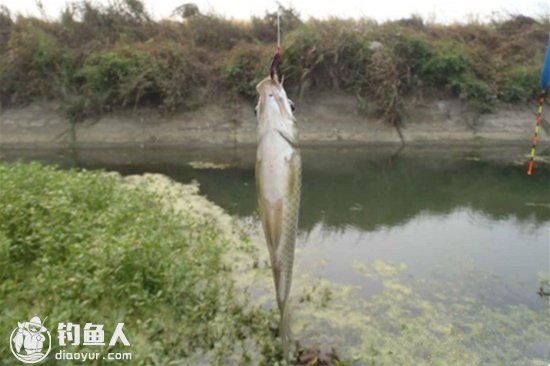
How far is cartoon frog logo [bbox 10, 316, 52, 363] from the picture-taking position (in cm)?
283

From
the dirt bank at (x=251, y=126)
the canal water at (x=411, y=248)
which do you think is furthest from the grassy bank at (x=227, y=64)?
the canal water at (x=411, y=248)

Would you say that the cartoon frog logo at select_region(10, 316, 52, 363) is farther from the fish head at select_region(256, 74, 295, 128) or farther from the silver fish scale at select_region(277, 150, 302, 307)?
the fish head at select_region(256, 74, 295, 128)

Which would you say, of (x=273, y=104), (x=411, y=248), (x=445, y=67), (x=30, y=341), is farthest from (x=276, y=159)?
(x=445, y=67)

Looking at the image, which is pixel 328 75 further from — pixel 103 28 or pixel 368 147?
pixel 103 28

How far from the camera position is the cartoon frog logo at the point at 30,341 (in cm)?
283

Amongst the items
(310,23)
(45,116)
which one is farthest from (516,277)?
(45,116)

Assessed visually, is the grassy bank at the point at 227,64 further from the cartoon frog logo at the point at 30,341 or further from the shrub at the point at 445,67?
the cartoon frog logo at the point at 30,341

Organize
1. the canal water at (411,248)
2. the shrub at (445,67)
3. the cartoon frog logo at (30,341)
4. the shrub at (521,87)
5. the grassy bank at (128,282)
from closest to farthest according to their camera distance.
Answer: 1. the cartoon frog logo at (30,341)
2. the grassy bank at (128,282)
3. the canal water at (411,248)
4. the shrub at (521,87)
5. the shrub at (445,67)

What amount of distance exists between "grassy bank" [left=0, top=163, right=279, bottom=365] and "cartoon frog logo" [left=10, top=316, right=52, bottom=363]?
0.05m

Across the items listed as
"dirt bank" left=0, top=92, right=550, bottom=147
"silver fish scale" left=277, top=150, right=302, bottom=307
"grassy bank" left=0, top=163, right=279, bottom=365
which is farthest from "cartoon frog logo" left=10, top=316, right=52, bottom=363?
"dirt bank" left=0, top=92, right=550, bottom=147

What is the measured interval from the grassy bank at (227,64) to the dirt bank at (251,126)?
1.05ft

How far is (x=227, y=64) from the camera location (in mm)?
14164

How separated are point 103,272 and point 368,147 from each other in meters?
9.76

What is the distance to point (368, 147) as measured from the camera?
12.5m
